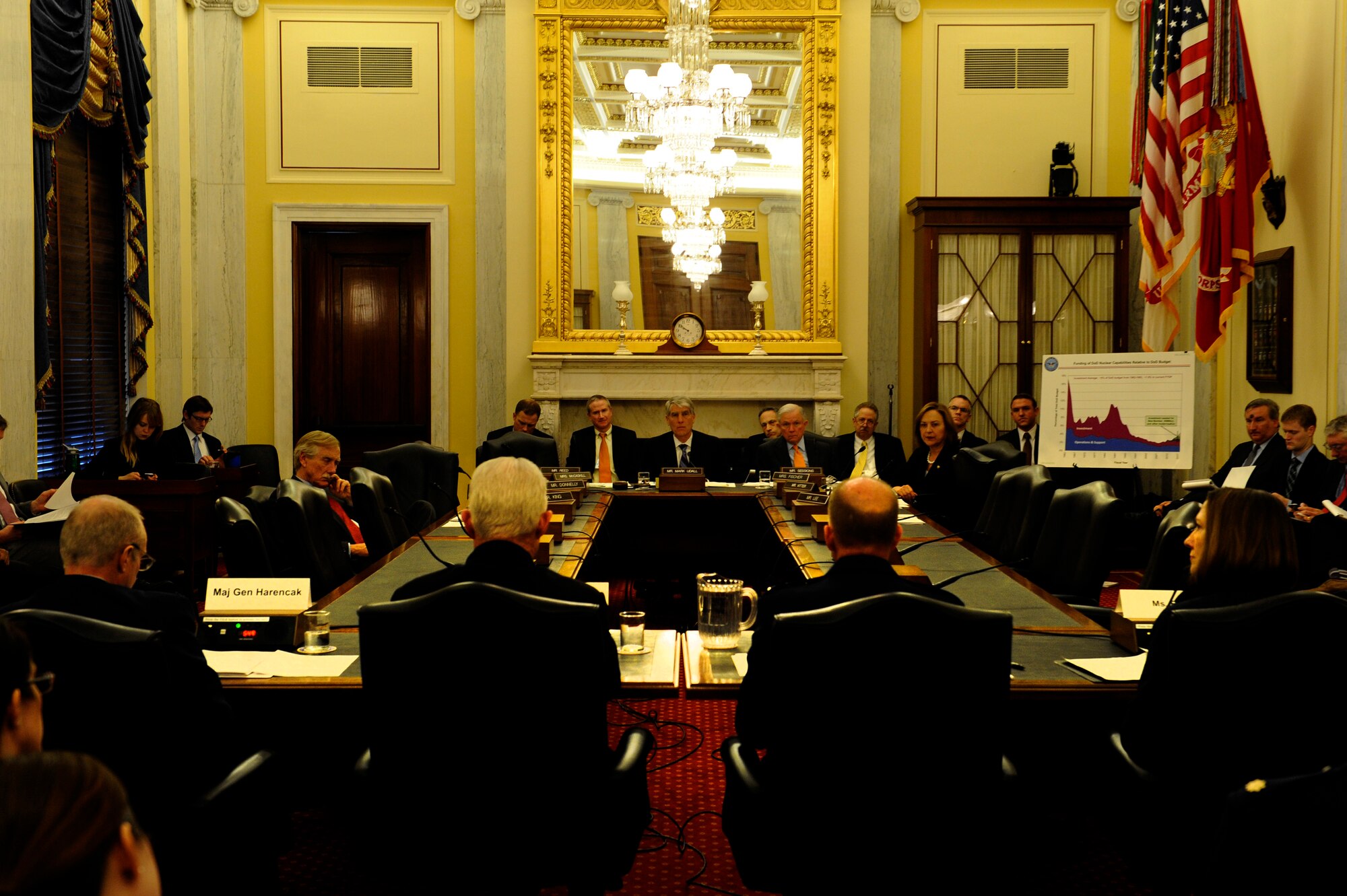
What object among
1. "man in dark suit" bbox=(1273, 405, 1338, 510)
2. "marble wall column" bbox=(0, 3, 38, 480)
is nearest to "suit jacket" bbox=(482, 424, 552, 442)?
"marble wall column" bbox=(0, 3, 38, 480)

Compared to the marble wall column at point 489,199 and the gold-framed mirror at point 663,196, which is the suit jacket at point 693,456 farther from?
the marble wall column at point 489,199

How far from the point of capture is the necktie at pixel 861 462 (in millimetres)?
6918

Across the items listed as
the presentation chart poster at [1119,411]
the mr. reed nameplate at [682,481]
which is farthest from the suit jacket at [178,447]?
the presentation chart poster at [1119,411]

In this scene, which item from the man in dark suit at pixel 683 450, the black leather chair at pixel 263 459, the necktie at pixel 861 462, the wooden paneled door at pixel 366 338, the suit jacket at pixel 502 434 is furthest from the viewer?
the wooden paneled door at pixel 366 338

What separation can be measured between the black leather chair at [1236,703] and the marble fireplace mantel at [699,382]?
256 inches

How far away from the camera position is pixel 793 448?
736 cm

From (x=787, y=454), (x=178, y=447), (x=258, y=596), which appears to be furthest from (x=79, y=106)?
(x=258, y=596)

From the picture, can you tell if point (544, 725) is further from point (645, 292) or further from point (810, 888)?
point (645, 292)

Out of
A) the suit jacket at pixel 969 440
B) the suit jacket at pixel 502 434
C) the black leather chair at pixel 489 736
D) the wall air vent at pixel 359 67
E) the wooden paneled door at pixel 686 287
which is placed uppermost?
the wall air vent at pixel 359 67

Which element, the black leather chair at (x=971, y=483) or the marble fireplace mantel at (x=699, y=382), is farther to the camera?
the marble fireplace mantel at (x=699, y=382)

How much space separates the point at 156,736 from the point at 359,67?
301 inches

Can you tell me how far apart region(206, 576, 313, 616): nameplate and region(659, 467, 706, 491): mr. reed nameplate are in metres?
3.49

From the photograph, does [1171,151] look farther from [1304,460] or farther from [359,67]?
[359,67]

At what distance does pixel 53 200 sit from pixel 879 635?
6376 mm
